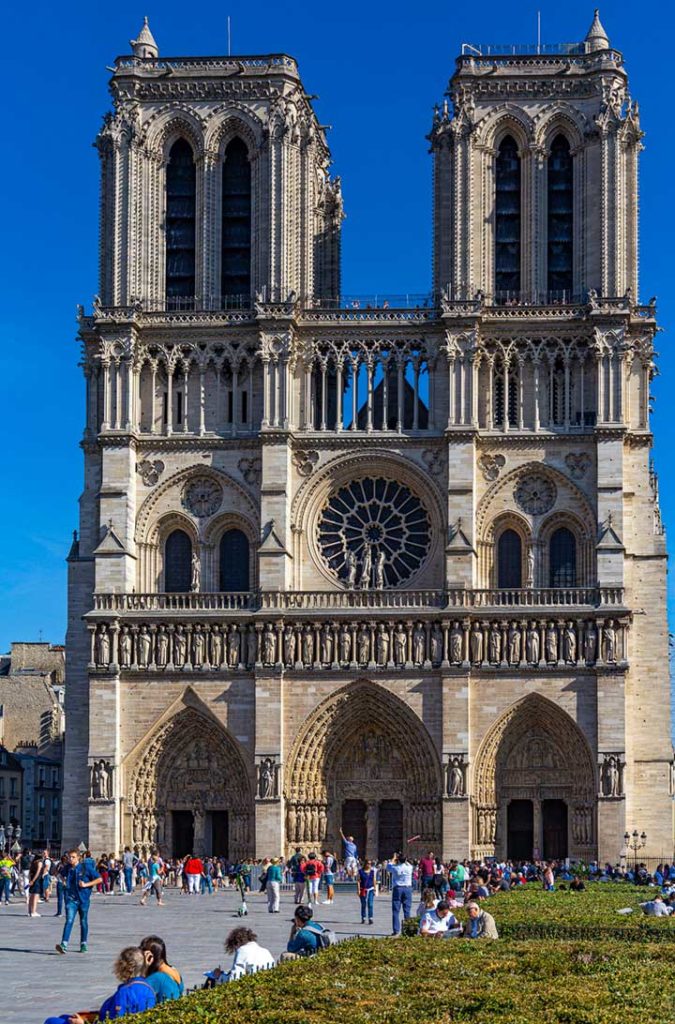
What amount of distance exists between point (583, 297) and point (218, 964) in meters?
34.4

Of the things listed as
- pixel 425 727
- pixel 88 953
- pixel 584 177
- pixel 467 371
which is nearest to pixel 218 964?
pixel 88 953

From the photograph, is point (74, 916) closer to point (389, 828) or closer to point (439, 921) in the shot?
point (439, 921)

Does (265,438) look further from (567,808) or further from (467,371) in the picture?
(567,808)

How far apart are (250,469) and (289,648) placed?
5797mm

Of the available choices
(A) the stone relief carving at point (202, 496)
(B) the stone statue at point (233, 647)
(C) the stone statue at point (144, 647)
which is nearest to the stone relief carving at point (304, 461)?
(A) the stone relief carving at point (202, 496)

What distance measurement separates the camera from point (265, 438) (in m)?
60.0

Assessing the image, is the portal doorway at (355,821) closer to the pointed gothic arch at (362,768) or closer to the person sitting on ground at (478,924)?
the pointed gothic arch at (362,768)

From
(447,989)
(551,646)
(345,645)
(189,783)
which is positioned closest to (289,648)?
(345,645)

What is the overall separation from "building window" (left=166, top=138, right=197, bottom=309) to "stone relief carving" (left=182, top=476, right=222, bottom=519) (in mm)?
5965

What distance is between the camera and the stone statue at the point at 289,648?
58750 millimetres

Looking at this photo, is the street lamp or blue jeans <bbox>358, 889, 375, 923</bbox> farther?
the street lamp

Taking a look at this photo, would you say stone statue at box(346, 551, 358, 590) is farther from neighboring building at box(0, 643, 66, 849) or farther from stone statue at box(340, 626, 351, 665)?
neighboring building at box(0, 643, 66, 849)

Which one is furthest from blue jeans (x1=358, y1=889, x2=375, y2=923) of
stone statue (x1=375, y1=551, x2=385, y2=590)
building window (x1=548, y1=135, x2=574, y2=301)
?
building window (x1=548, y1=135, x2=574, y2=301)

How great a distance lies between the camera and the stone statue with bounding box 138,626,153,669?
59.3m
